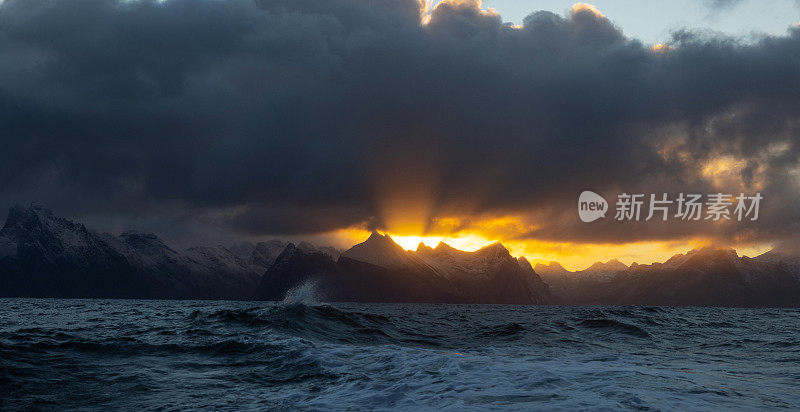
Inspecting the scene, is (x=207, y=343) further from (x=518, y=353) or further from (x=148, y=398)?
(x=518, y=353)

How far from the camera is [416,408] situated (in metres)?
11.8

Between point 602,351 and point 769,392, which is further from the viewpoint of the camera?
point 602,351

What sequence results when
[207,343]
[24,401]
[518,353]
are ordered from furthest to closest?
[207,343], [518,353], [24,401]

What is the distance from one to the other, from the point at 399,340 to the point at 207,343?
11.1 m

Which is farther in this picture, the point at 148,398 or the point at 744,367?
the point at 744,367

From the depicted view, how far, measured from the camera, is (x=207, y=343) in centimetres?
2444

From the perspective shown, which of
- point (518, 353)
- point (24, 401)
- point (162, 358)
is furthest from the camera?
point (518, 353)

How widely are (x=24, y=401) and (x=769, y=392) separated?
20.1m

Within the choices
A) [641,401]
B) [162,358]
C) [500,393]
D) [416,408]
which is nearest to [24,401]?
[162,358]

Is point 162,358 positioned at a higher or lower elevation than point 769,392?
lower

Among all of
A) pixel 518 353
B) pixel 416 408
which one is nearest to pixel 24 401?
pixel 416 408

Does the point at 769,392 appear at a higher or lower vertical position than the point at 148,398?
higher

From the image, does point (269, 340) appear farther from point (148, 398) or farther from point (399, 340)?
point (148, 398)

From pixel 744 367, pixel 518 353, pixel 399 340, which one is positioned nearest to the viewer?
pixel 744 367
